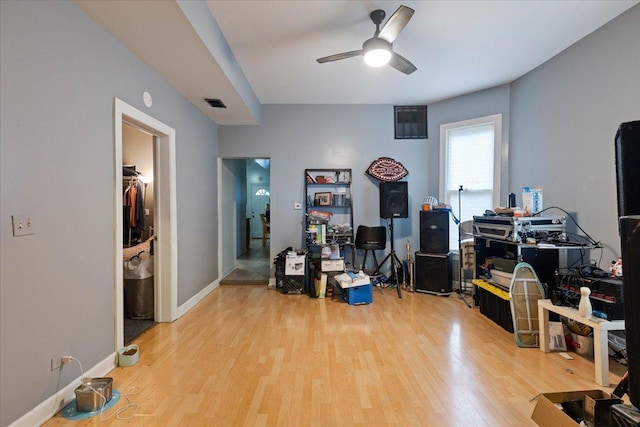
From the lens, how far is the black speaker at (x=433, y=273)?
3.96 m

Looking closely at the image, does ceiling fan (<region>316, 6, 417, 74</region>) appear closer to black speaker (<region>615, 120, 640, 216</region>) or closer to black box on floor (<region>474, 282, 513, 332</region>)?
black speaker (<region>615, 120, 640, 216</region>)

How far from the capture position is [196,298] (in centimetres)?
369

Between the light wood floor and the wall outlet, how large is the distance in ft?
0.94

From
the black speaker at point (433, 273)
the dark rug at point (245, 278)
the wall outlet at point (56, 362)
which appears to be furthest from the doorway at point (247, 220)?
the wall outlet at point (56, 362)

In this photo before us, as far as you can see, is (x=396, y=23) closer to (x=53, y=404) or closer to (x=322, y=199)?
(x=322, y=199)

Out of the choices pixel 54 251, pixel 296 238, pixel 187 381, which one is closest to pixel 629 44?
pixel 296 238

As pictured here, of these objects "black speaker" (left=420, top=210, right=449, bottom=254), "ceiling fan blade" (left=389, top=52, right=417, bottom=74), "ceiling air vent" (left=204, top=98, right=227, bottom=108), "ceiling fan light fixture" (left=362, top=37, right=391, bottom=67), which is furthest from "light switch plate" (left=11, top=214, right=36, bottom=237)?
"black speaker" (left=420, top=210, right=449, bottom=254)

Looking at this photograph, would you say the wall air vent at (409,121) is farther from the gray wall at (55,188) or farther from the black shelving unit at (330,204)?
the gray wall at (55,188)

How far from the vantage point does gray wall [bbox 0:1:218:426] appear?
1.47m

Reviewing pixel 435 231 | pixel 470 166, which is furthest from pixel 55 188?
pixel 470 166

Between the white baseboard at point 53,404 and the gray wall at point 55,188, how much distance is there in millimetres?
37

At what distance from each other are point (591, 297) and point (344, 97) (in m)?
3.63

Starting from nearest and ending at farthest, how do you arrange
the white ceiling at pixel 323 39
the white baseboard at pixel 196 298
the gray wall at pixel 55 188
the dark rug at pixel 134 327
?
the gray wall at pixel 55 188 → the white ceiling at pixel 323 39 → the dark rug at pixel 134 327 → the white baseboard at pixel 196 298

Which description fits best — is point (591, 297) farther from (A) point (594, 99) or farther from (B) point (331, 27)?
(B) point (331, 27)
